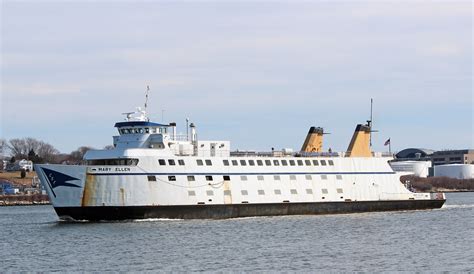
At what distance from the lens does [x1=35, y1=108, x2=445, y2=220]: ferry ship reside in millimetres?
53406

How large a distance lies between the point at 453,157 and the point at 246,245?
514ft

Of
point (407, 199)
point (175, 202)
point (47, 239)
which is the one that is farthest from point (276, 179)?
point (47, 239)

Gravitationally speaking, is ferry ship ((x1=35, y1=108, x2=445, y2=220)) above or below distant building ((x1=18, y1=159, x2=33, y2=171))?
below

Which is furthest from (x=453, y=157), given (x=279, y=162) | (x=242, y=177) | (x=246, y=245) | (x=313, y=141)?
(x=246, y=245)

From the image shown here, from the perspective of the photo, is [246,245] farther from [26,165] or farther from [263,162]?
[26,165]

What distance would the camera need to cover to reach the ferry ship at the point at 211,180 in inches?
2103

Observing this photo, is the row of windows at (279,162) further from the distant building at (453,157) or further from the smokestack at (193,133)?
the distant building at (453,157)

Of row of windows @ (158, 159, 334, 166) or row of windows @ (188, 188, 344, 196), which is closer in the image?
row of windows @ (158, 159, 334, 166)

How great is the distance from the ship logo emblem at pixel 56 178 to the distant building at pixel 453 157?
147 meters

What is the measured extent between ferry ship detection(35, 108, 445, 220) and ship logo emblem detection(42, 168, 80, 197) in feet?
0.20

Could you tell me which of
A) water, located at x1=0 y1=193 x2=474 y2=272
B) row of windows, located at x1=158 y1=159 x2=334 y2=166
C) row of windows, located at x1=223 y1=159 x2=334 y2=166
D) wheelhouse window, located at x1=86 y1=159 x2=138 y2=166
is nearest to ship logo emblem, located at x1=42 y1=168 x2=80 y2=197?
wheelhouse window, located at x1=86 y1=159 x2=138 y2=166

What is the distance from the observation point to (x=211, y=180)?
56844mm

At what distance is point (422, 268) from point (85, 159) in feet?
87.4

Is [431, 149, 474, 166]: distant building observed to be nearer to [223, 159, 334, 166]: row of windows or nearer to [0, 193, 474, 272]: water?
[223, 159, 334, 166]: row of windows
